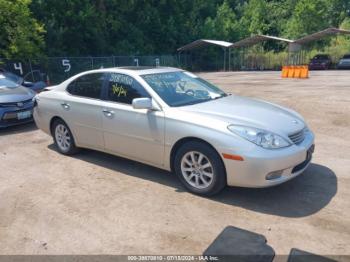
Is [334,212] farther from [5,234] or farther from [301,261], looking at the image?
[5,234]

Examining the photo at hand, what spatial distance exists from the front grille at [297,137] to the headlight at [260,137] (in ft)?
0.49

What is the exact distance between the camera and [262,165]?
12.6ft

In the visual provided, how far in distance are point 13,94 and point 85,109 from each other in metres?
3.88

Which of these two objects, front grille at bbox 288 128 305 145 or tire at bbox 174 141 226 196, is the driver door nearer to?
tire at bbox 174 141 226 196

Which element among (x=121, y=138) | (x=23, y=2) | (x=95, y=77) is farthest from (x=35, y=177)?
(x=23, y=2)

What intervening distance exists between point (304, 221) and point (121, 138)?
2.70 meters

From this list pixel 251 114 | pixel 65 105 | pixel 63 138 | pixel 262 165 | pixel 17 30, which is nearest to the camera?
pixel 262 165

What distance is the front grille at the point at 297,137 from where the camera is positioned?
416 centimetres

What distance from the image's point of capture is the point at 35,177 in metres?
5.22

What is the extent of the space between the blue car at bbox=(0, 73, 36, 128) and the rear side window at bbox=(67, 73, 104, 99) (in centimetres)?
287

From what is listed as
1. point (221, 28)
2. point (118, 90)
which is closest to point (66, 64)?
point (118, 90)

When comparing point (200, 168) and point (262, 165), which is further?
point (200, 168)

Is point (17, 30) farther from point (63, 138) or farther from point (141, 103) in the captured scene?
point (141, 103)

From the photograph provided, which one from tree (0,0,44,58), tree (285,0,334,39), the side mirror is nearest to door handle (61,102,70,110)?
the side mirror
